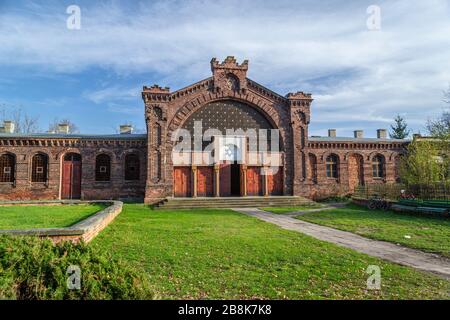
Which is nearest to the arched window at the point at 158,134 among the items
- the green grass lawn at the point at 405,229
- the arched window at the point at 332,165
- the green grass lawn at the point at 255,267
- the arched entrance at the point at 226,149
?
the arched entrance at the point at 226,149

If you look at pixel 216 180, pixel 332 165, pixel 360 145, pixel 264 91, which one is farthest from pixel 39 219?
pixel 360 145

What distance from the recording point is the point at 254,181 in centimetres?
2556

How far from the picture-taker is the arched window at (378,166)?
1142 inches

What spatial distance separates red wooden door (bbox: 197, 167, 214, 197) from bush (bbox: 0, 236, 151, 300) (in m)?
20.0

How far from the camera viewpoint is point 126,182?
82.3 ft

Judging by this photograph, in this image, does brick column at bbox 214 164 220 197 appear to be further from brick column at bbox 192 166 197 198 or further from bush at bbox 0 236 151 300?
bush at bbox 0 236 151 300

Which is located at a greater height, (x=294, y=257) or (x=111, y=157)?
(x=111, y=157)

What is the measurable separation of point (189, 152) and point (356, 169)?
15.1 metres

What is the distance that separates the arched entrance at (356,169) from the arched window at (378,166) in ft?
4.15

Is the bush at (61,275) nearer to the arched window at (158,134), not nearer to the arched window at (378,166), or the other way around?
the arched window at (158,134)

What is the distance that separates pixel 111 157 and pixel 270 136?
12.6 m
